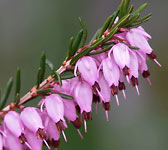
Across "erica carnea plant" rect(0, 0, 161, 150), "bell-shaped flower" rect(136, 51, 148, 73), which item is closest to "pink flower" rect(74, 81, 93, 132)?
"erica carnea plant" rect(0, 0, 161, 150)

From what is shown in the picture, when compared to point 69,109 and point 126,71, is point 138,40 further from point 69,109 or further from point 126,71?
point 69,109

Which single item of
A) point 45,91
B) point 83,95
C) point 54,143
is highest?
point 45,91

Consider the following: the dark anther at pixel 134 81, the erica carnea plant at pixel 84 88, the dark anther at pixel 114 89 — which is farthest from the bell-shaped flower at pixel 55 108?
the dark anther at pixel 134 81

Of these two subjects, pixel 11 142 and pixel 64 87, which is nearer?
pixel 11 142

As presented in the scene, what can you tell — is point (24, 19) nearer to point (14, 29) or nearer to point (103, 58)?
point (14, 29)

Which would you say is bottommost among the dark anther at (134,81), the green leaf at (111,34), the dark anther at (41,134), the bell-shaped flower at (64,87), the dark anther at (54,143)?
the dark anther at (54,143)

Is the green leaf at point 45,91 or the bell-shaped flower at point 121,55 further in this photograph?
the green leaf at point 45,91

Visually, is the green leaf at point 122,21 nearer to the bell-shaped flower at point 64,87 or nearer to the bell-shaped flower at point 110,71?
the bell-shaped flower at point 110,71

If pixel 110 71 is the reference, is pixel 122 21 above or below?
above

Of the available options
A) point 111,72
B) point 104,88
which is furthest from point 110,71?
point 104,88
